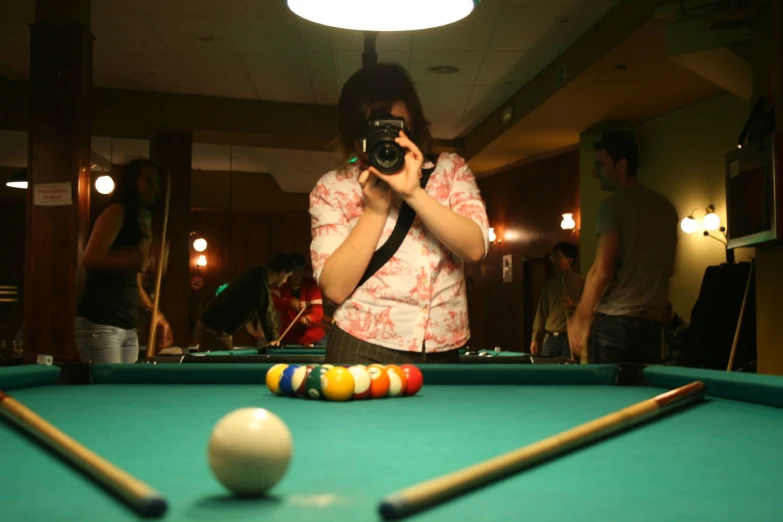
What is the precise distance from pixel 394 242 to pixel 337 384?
Result: 1.85 feet

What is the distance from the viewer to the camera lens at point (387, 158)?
83.0 inches

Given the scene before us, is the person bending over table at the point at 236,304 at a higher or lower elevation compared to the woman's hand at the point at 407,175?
lower

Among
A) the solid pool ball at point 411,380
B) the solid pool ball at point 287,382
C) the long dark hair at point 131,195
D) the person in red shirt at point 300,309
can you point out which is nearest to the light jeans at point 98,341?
the long dark hair at point 131,195

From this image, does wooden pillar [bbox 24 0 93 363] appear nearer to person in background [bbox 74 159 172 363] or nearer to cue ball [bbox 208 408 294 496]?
person in background [bbox 74 159 172 363]

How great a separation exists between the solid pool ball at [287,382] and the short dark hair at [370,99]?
0.71 m

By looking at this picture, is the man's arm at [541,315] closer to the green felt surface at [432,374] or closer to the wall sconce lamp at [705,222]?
A: the wall sconce lamp at [705,222]

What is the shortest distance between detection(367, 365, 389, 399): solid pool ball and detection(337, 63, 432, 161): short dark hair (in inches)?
27.8

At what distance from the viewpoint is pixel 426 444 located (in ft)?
4.00

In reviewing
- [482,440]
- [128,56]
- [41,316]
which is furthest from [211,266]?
[482,440]

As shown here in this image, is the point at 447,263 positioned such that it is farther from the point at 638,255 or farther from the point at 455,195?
the point at 638,255

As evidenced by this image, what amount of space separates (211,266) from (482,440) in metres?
13.7

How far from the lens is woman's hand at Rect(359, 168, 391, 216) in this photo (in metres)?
2.13

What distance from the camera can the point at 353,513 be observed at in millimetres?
781

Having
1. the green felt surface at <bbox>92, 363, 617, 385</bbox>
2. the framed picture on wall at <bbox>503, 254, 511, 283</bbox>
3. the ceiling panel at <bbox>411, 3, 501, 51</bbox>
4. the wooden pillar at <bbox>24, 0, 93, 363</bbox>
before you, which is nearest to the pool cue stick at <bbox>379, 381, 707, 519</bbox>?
the green felt surface at <bbox>92, 363, 617, 385</bbox>
